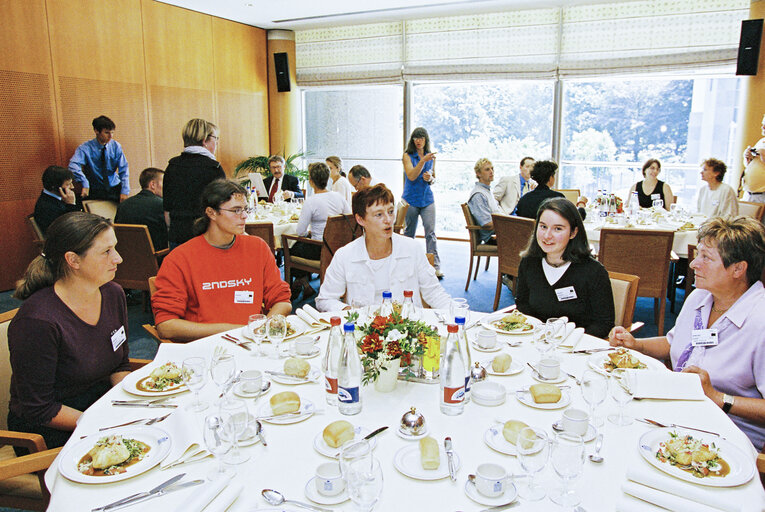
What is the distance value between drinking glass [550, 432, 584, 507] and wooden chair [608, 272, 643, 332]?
1638 mm

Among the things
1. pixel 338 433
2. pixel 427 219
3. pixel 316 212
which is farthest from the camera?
pixel 427 219

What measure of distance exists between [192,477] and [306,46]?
9.68 meters

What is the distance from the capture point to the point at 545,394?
172 cm

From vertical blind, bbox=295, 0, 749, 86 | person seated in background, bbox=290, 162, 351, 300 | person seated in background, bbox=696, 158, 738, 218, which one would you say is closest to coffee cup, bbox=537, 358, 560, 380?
person seated in background, bbox=290, 162, 351, 300

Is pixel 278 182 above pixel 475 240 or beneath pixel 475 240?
above

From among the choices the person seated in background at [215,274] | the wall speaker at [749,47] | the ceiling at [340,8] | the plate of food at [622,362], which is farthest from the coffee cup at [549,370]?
the ceiling at [340,8]

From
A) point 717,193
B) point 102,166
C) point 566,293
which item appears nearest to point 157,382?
point 566,293

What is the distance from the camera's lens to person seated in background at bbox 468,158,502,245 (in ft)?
19.4

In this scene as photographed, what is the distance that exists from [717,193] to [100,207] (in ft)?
22.2

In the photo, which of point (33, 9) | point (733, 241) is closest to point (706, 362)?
point (733, 241)

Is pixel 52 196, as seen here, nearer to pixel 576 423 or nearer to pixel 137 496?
pixel 137 496

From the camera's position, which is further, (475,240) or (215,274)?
(475,240)

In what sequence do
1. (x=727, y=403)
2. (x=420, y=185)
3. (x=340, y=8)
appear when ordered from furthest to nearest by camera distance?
(x=340, y=8)
(x=420, y=185)
(x=727, y=403)

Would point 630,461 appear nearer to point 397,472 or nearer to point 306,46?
point 397,472
